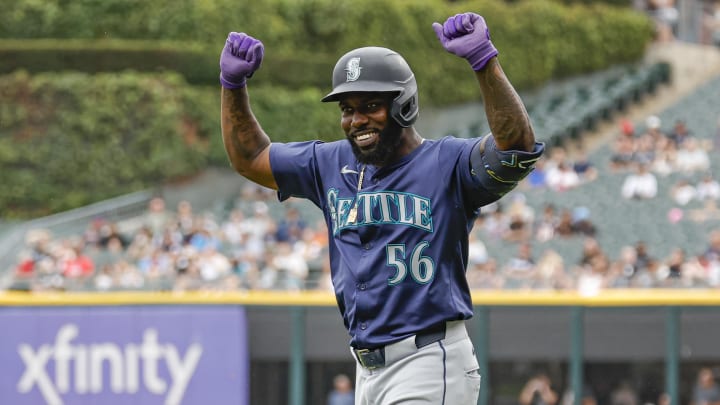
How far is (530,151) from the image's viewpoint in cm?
420

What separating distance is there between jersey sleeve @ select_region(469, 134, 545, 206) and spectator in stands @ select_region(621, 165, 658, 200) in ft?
48.6

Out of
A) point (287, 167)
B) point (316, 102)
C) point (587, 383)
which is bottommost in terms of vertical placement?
point (587, 383)

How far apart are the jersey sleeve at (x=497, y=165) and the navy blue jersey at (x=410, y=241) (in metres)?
0.02

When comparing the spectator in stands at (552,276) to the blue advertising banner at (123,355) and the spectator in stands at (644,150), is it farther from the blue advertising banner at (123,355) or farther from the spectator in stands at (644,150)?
the spectator in stands at (644,150)

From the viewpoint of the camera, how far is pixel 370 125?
175 inches

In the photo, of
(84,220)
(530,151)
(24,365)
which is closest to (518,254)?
(24,365)

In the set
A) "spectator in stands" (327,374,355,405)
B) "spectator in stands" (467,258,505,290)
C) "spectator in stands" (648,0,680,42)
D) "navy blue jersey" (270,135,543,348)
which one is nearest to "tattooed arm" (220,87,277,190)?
"navy blue jersey" (270,135,543,348)

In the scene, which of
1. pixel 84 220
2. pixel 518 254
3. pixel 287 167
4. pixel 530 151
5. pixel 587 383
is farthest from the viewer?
pixel 84 220

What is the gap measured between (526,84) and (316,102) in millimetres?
6119

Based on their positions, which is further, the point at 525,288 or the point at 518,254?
the point at 518,254

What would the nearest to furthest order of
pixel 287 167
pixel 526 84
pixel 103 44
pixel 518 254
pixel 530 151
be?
pixel 530 151, pixel 287 167, pixel 518 254, pixel 103 44, pixel 526 84

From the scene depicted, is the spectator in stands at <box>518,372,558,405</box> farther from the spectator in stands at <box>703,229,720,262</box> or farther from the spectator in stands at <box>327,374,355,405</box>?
the spectator in stands at <box>703,229,720,262</box>

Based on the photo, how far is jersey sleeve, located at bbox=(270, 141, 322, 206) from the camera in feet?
15.6

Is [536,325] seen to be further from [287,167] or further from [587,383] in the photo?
[287,167]
